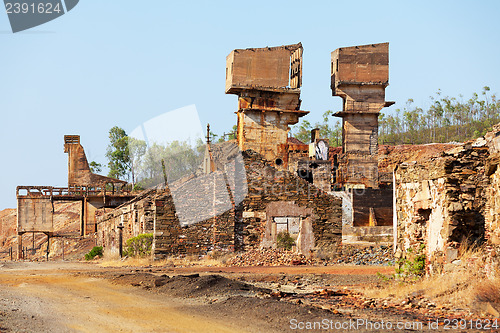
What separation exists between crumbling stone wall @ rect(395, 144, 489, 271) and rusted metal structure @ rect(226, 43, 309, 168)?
31.4 metres

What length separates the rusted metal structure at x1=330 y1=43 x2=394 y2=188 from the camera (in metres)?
45.2

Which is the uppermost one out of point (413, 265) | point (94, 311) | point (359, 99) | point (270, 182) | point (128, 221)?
point (359, 99)

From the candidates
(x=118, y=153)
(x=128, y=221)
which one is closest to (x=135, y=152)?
A: (x=118, y=153)

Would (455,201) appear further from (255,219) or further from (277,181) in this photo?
(255,219)

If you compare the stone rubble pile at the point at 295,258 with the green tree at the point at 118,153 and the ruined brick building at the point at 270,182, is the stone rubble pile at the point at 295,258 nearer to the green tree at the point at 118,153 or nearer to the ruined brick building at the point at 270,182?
the ruined brick building at the point at 270,182

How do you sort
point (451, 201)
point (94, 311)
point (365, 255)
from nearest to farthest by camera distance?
point (94, 311), point (451, 201), point (365, 255)

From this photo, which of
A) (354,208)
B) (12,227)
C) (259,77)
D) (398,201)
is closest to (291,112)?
(259,77)

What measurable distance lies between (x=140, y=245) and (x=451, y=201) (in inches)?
640

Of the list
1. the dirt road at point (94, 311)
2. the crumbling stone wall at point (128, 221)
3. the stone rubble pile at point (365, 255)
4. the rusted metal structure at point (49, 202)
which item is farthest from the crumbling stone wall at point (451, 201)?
the rusted metal structure at point (49, 202)

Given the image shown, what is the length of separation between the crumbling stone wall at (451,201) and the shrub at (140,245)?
14286mm

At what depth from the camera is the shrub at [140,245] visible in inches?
1001

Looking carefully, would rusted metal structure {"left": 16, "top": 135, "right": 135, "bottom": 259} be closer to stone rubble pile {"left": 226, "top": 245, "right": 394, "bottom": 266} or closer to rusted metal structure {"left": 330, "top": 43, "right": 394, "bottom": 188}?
rusted metal structure {"left": 330, "top": 43, "right": 394, "bottom": 188}

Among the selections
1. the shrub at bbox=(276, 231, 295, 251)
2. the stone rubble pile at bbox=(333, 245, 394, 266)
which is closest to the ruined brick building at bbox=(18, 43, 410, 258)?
the shrub at bbox=(276, 231, 295, 251)

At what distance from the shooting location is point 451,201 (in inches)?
482
